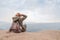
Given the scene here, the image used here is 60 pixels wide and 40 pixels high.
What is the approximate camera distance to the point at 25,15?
5.72 m

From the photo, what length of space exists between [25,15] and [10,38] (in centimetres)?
160

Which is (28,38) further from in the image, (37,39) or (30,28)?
(30,28)

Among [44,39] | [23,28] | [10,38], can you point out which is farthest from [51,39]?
[23,28]

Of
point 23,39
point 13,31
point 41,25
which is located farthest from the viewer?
point 41,25

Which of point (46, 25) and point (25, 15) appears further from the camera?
point (46, 25)

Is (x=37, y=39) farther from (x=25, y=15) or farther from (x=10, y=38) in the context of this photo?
(x=25, y=15)

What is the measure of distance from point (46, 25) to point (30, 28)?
57 cm

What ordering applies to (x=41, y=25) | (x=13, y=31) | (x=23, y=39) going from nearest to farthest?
(x=23, y=39)
(x=13, y=31)
(x=41, y=25)

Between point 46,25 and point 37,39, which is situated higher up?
point 46,25

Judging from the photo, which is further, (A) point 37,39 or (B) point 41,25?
(B) point 41,25

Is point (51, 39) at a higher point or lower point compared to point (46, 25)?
lower

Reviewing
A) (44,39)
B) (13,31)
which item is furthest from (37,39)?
(13,31)

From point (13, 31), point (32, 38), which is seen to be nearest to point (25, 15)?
point (13, 31)

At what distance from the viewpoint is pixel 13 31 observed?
17.7 ft
